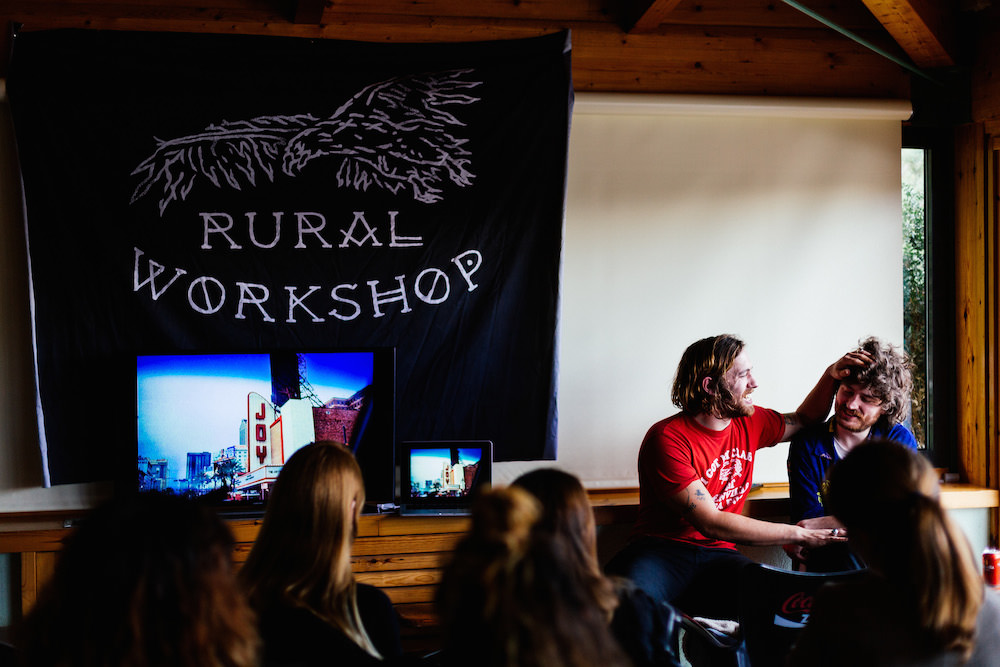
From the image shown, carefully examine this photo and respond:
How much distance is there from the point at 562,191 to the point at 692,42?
100cm

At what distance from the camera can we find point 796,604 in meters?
2.37

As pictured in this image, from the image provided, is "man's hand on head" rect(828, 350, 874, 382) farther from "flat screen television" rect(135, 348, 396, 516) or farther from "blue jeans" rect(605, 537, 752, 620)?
"flat screen television" rect(135, 348, 396, 516)

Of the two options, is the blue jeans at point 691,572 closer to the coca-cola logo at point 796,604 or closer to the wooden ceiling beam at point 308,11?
the coca-cola logo at point 796,604

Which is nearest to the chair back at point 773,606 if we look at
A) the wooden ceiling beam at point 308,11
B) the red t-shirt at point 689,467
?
the red t-shirt at point 689,467

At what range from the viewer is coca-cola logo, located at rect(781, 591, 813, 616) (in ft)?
7.72

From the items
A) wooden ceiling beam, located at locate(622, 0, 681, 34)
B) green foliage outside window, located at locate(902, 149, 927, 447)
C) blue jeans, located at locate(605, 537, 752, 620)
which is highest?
wooden ceiling beam, located at locate(622, 0, 681, 34)

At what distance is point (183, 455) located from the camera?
3.30 meters

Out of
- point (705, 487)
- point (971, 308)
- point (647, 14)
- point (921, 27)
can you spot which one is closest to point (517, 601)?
point (705, 487)

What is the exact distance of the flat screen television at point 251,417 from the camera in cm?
329

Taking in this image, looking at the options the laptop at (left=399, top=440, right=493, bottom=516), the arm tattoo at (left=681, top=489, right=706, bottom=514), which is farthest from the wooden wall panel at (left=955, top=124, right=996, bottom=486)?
the laptop at (left=399, top=440, right=493, bottom=516)

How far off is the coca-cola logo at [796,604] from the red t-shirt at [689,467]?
27.7 inches

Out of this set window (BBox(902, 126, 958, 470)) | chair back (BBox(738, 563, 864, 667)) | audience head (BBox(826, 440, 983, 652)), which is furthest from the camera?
window (BBox(902, 126, 958, 470))

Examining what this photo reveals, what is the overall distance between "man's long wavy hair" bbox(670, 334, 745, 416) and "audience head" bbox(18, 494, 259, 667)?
7.31 ft

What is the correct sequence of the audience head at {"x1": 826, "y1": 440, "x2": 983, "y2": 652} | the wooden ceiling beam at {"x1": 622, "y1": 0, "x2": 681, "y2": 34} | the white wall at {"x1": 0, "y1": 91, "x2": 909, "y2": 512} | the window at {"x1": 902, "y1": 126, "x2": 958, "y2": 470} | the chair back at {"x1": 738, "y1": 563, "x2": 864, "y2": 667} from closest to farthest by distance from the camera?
the audience head at {"x1": 826, "y1": 440, "x2": 983, "y2": 652} → the chair back at {"x1": 738, "y1": 563, "x2": 864, "y2": 667} → the wooden ceiling beam at {"x1": 622, "y1": 0, "x2": 681, "y2": 34} → the white wall at {"x1": 0, "y1": 91, "x2": 909, "y2": 512} → the window at {"x1": 902, "y1": 126, "x2": 958, "y2": 470}
